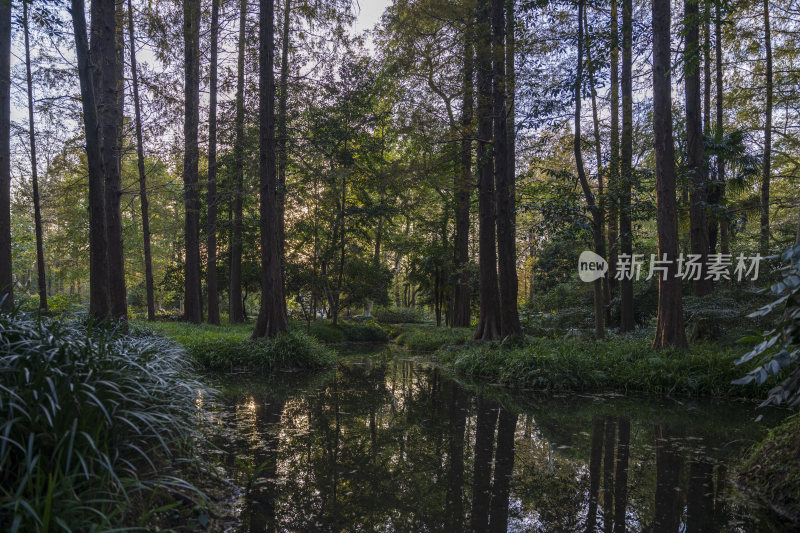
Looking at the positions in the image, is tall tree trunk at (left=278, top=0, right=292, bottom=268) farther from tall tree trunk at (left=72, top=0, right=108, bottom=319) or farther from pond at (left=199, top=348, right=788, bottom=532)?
pond at (left=199, top=348, right=788, bottom=532)

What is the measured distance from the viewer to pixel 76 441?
2.52 m

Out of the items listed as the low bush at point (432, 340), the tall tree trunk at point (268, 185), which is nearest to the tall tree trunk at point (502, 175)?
the low bush at point (432, 340)

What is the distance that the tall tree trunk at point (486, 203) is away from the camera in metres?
10.8

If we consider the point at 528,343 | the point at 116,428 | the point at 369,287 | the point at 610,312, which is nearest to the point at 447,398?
the point at 528,343

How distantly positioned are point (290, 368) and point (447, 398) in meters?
4.26

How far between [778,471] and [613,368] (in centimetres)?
496

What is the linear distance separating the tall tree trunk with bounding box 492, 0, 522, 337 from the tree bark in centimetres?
763

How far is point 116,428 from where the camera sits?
9.14 ft

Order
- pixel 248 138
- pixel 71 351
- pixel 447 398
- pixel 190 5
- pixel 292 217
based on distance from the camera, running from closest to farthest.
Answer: pixel 71 351
pixel 447 398
pixel 190 5
pixel 248 138
pixel 292 217

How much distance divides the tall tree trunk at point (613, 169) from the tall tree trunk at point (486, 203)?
9.12 ft

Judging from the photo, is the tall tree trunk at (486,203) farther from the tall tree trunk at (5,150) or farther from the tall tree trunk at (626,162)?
the tall tree trunk at (5,150)

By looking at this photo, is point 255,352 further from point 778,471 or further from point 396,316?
point 396,316

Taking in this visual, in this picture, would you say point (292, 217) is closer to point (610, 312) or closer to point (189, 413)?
point (610, 312)

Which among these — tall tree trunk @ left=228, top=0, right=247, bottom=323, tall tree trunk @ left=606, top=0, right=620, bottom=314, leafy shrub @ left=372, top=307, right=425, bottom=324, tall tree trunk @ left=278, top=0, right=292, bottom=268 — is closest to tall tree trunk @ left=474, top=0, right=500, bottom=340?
tall tree trunk @ left=606, top=0, right=620, bottom=314
